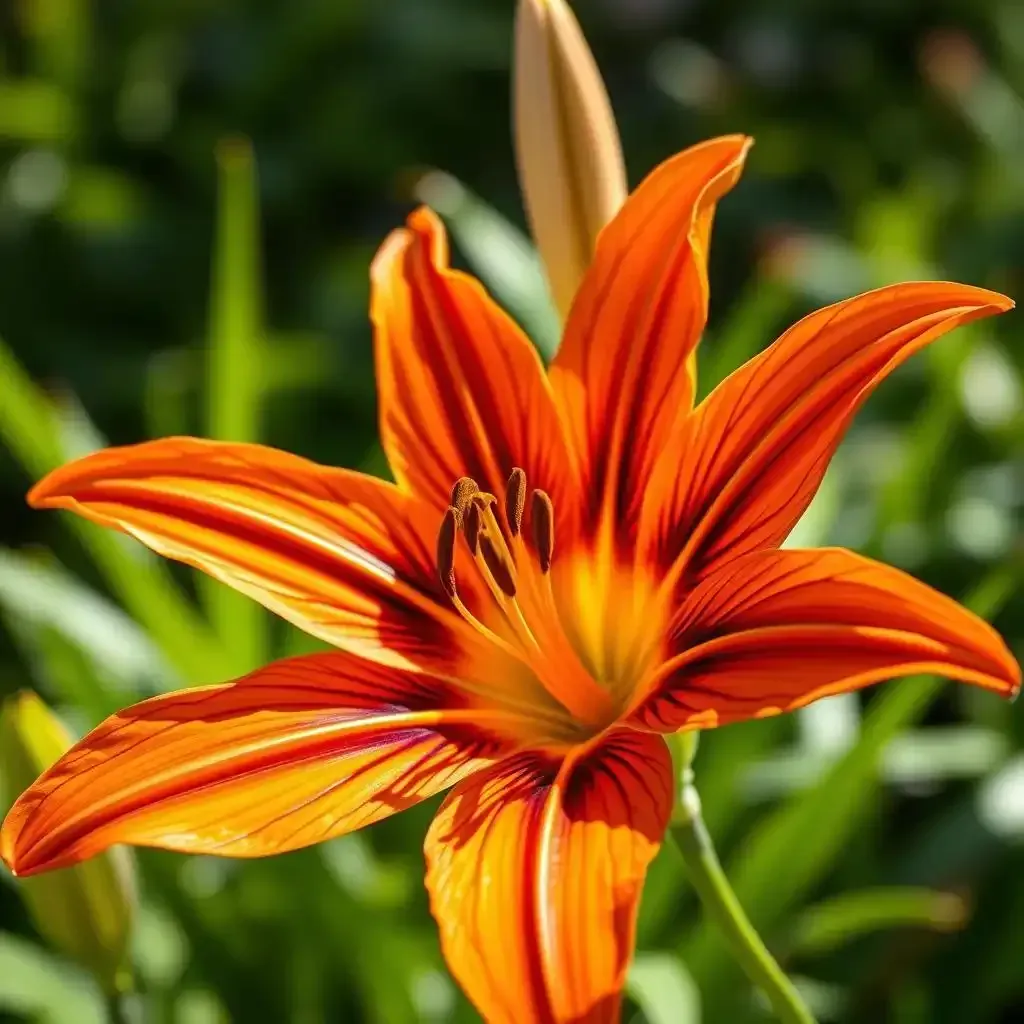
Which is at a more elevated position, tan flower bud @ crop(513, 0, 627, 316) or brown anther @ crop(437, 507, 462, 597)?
tan flower bud @ crop(513, 0, 627, 316)

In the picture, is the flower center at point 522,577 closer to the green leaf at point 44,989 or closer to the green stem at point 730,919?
the green stem at point 730,919

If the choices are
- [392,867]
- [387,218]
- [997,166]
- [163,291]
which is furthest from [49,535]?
[997,166]

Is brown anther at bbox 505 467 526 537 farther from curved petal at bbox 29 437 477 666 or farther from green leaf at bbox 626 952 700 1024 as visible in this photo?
green leaf at bbox 626 952 700 1024

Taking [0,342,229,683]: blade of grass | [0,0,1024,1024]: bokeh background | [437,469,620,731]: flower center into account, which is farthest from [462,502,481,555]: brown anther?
[0,342,229,683]: blade of grass

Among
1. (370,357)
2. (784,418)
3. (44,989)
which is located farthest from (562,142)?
(370,357)

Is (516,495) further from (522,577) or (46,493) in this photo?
(46,493)

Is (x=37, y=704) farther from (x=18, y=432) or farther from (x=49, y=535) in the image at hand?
(x=49, y=535)

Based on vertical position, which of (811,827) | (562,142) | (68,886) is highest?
(562,142)
